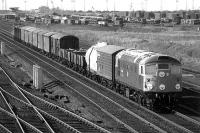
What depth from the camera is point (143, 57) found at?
2616cm

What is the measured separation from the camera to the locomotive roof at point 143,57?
25234 mm

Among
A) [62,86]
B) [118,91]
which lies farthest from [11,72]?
[118,91]

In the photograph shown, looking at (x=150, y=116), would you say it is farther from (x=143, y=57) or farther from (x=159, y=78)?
(x=143, y=57)

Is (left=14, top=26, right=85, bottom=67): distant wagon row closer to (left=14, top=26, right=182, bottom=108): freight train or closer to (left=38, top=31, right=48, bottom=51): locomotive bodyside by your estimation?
(left=38, top=31, right=48, bottom=51): locomotive bodyside

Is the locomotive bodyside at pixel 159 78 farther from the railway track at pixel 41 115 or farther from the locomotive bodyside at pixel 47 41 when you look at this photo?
the locomotive bodyside at pixel 47 41

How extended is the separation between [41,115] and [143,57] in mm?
6658

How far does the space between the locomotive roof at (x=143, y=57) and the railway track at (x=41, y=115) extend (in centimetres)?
510

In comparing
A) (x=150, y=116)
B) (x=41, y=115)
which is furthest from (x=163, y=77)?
(x=41, y=115)

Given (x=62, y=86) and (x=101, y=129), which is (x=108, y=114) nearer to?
(x=101, y=129)

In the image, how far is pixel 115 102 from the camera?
92.5 ft

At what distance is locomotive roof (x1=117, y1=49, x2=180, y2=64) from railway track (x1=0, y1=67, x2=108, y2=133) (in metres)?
5.10

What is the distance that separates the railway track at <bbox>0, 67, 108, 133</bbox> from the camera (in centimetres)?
2119

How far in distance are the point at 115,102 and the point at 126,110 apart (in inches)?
97.0

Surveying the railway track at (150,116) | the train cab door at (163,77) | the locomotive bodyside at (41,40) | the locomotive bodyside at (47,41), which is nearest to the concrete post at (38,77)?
the railway track at (150,116)
